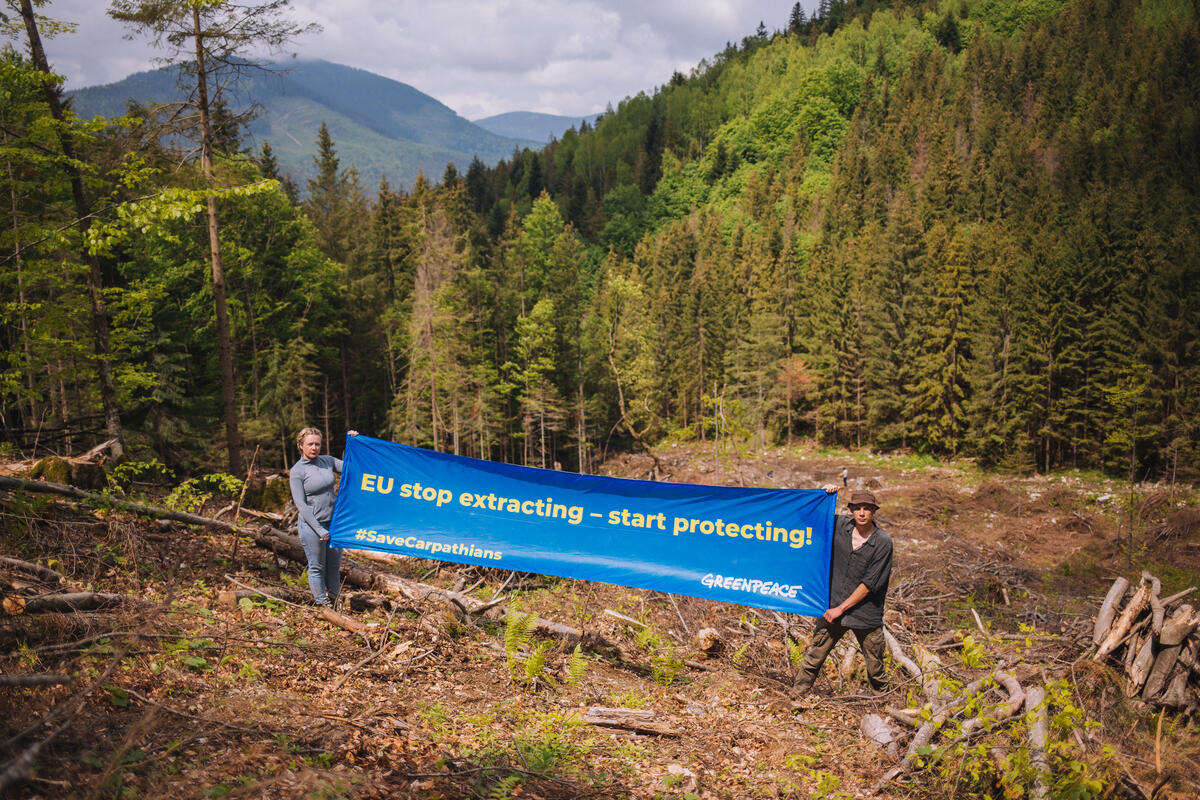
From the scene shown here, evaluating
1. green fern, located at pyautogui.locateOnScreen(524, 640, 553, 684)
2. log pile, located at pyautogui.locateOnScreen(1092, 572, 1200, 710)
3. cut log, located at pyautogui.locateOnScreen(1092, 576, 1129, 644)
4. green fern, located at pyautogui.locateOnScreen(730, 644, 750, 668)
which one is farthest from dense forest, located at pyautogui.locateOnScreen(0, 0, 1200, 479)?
log pile, located at pyautogui.locateOnScreen(1092, 572, 1200, 710)

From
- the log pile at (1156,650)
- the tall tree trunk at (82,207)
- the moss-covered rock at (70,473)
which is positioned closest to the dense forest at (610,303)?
the tall tree trunk at (82,207)

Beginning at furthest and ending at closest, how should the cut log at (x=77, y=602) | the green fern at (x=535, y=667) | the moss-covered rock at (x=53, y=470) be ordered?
the moss-covered rock at (x=53, y=470) → the green fern at (x=535, y=667) → the cut log at (x=77, y=602)

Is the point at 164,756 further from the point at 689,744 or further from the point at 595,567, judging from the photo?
the point at 595,567

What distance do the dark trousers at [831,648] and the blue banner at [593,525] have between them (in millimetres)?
291

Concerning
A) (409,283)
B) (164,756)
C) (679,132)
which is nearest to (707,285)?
(409,283)

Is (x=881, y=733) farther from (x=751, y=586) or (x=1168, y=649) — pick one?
(x=1168, y=649)

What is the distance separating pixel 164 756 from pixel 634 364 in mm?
38743

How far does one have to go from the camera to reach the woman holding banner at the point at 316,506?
7207mm

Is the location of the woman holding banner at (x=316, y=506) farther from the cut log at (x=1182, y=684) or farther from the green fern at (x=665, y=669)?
the cut log at (x=1182, y=684)

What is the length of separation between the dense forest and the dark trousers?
10148 mm

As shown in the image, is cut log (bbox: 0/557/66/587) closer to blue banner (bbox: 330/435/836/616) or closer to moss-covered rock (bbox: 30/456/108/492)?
blue banner (bbox: 330/435/836/616)

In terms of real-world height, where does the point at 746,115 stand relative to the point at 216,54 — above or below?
above

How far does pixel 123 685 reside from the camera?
15.2 feet

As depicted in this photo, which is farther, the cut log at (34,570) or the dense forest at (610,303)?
the dense forest at (610,303)
